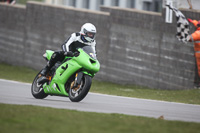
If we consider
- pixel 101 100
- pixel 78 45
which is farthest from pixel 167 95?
pixel 78 45

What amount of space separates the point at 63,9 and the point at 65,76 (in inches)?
402

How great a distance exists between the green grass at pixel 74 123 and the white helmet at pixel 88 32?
2467 mm

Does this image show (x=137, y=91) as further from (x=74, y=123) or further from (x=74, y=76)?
(x=74, y=123)

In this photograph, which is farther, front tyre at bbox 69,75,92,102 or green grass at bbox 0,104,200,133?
front tyre at bbox 69,75,92,102

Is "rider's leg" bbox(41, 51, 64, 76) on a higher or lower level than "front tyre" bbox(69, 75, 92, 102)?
higher

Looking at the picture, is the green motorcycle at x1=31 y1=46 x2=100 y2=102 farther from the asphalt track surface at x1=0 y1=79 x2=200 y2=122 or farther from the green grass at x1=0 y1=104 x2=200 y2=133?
the green grass at x1=0 y1=104 x2=200 y2=133

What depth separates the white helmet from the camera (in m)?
11.1

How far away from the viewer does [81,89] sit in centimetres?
1070

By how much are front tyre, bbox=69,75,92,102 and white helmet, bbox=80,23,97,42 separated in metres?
0.88

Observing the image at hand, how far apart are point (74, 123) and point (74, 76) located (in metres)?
3.54

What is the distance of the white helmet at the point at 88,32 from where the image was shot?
36.5 feet

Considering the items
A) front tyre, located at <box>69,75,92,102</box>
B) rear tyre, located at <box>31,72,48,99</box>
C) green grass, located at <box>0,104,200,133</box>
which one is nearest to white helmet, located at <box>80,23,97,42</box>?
front tyre, located at <box>69,75,92,102</box>

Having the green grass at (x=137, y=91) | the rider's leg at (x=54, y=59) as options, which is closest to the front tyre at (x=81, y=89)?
the rider's leg at (x=54, y=59)

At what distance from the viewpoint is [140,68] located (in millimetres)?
17797
